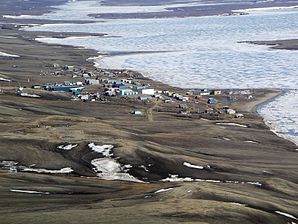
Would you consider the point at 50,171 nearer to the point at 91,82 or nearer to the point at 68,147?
the point at 68,147

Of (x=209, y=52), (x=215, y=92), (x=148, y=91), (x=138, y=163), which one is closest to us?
(x=138, y=163)

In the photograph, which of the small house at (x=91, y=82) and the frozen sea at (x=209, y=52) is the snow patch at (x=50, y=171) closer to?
the frozen sea at (x=209, y=52)

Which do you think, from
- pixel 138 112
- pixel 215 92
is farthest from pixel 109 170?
pixel 215 92

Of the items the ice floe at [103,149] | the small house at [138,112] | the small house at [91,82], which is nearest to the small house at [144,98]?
the small house at [138,112]

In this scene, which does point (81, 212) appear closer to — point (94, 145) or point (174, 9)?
point (94, 145)

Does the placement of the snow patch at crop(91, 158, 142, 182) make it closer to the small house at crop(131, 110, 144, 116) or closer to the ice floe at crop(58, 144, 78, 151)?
the ice floe at crop(58, 144, 78, 151)

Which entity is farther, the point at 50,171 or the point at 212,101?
the point at 212,101
